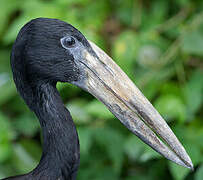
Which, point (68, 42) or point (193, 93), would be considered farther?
point (193, 93)

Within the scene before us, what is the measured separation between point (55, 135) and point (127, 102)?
34cm

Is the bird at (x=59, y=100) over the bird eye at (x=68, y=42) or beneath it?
beneath

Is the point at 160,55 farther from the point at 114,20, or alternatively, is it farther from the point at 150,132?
the point at 150,132

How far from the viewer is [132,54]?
3354 mm

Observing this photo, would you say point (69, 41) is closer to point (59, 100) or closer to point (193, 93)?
point (59, 100)

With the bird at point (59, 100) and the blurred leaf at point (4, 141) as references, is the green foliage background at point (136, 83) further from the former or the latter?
the bird at point (59, 100)

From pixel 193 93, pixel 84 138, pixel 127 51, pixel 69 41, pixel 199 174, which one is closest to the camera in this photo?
pixel 69 41

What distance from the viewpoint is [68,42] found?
2002mm

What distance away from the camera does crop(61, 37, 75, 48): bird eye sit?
2.00 m

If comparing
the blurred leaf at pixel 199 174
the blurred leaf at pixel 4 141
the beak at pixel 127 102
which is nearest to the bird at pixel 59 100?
the beak at pixel 127 102

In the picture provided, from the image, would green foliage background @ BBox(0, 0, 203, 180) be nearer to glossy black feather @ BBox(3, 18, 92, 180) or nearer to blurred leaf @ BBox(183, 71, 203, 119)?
blurred leaf @ BBox(183, 71, 203, 119)

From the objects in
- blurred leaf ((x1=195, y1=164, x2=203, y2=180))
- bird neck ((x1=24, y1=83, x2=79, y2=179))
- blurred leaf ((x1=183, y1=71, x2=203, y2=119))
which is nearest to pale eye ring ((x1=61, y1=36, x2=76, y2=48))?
bird neck ((x1=24, y1=83, x2=79, y2=179))

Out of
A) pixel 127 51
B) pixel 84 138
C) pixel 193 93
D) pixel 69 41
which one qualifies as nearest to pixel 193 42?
pixel 193 93

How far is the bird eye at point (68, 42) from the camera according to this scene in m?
2.00
